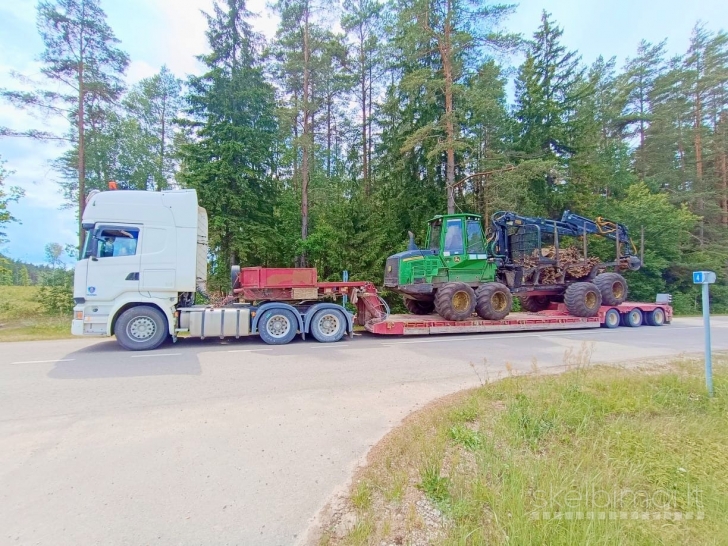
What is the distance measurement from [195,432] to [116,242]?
6195 mm

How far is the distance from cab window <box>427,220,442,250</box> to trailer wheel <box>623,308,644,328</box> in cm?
766

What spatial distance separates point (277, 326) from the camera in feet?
28.1

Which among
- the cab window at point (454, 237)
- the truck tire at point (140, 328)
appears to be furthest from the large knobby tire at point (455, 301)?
the truck tire at point (140, 328)

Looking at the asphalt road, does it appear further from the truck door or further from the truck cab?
the truck door

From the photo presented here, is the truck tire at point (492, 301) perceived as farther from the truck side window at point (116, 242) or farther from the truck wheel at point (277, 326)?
the truck side window at point (116, 242)

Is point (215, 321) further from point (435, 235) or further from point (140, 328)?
point (435, 235)

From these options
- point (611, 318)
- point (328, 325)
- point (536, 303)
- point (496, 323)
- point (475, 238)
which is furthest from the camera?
point (536, 303)

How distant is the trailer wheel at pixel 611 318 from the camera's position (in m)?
12.1

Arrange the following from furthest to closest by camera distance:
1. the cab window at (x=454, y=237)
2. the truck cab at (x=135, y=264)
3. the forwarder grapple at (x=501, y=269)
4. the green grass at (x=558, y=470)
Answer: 1. the cab window at (x=454, y=237)
2. the forwarder grapple at (x=501, y=269)
3. the truck cab at (x=135, y=264)
4. the green grass at (x=558, y=470)

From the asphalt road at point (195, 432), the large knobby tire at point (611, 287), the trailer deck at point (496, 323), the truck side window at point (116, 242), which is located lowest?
the asphalt road at point (195, 432)

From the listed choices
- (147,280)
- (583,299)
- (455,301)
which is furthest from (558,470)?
(583,299)

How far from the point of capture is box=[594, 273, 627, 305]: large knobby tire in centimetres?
1247

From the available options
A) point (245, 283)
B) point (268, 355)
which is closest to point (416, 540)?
point (268, 355)

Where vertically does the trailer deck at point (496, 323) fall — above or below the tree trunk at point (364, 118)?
below
